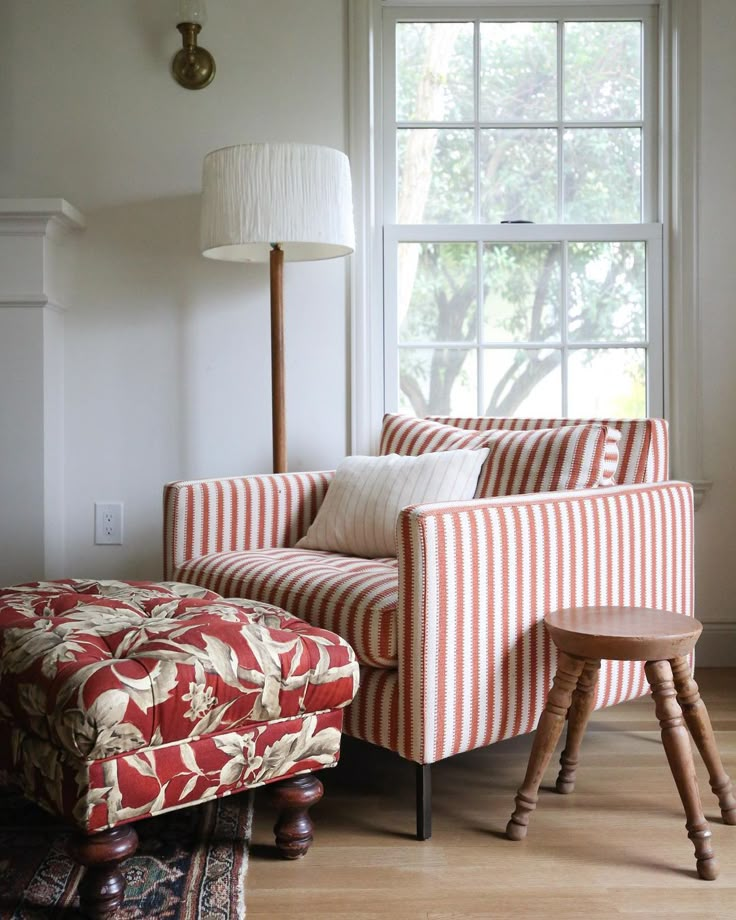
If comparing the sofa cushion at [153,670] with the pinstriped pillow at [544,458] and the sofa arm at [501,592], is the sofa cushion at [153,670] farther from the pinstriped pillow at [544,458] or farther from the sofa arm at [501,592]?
the pinstriped pillow at [544,458]

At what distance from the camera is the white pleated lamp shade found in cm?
250

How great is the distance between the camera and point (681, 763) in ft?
5.46

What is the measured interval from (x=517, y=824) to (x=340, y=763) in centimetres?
54

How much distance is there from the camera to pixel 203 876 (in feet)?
5.25

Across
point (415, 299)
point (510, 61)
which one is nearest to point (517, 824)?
point (415, 299)

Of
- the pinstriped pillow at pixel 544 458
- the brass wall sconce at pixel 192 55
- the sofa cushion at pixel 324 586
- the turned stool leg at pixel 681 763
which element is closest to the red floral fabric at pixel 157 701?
the sofa cushion at pixel 324 586

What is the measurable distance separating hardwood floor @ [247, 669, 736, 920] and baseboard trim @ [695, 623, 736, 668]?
0.77m

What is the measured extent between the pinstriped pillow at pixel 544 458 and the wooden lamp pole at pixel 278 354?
Result: 0.50 m

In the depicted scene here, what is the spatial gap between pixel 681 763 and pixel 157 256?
210 centimetres

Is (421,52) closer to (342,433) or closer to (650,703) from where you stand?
(342,433)

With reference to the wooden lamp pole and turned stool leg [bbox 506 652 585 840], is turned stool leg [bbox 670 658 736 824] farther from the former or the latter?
the wooden lamp pole

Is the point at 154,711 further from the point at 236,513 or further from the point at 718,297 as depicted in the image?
the point at 718,297

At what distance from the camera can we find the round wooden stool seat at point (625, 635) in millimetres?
1659

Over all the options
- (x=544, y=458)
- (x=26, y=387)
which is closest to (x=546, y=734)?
(x=544, y=458)
